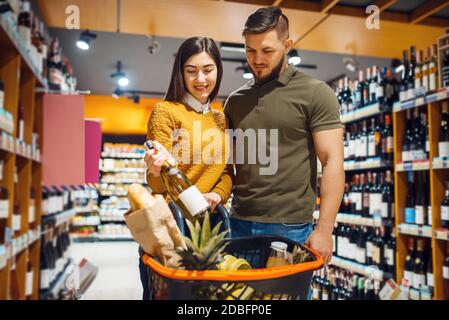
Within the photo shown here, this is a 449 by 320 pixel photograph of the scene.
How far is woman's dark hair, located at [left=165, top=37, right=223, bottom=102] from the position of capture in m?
0.85

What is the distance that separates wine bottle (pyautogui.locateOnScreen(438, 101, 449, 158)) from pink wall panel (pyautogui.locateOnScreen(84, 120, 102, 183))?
2.27m

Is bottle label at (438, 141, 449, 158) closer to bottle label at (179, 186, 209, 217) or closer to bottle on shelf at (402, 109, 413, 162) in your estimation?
bottle on shelf at (402, 109, 413, 162)

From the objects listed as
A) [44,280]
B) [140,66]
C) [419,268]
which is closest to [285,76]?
[140,66]

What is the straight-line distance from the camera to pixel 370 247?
3236 mm

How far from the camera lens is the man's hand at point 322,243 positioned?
35.3 inches

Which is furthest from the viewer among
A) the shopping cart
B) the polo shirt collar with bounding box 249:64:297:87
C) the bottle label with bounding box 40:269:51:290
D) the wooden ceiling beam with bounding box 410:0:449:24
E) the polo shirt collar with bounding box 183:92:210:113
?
the bottle label with bounding box 40:269:51:290

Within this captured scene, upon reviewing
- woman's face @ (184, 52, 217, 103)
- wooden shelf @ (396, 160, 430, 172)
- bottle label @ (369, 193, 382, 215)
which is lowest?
bottle label @ (369, 193, 382, 215)

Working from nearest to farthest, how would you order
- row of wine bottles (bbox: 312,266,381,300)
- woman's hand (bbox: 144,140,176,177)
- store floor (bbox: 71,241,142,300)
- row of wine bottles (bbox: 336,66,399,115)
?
woman's hand (bbox: 144,140,176,177)
store floor (bbox: 71,241,142,300)
row of wine bottles (bbox: 336,66,399,115)
row of wine bottles (bbox: 312,266,381,300)

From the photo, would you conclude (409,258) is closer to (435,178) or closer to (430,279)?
(430,279)

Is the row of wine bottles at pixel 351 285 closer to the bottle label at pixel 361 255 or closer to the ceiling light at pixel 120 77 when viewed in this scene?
the bottle label at pixel 361 255

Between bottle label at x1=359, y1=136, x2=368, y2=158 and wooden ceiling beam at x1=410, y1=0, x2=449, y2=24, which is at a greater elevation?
wooden ceiling beam at x1=410, y1=0, x2=449, y2=24

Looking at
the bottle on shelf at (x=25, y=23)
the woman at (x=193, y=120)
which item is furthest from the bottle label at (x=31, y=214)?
the woman at (x=193, y=120)

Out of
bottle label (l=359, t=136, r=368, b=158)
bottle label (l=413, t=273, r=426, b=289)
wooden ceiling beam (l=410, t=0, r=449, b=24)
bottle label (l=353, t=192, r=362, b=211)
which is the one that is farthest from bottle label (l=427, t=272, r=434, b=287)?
wooden ceiling beam (l=410, t=0, r=449, b=24)
